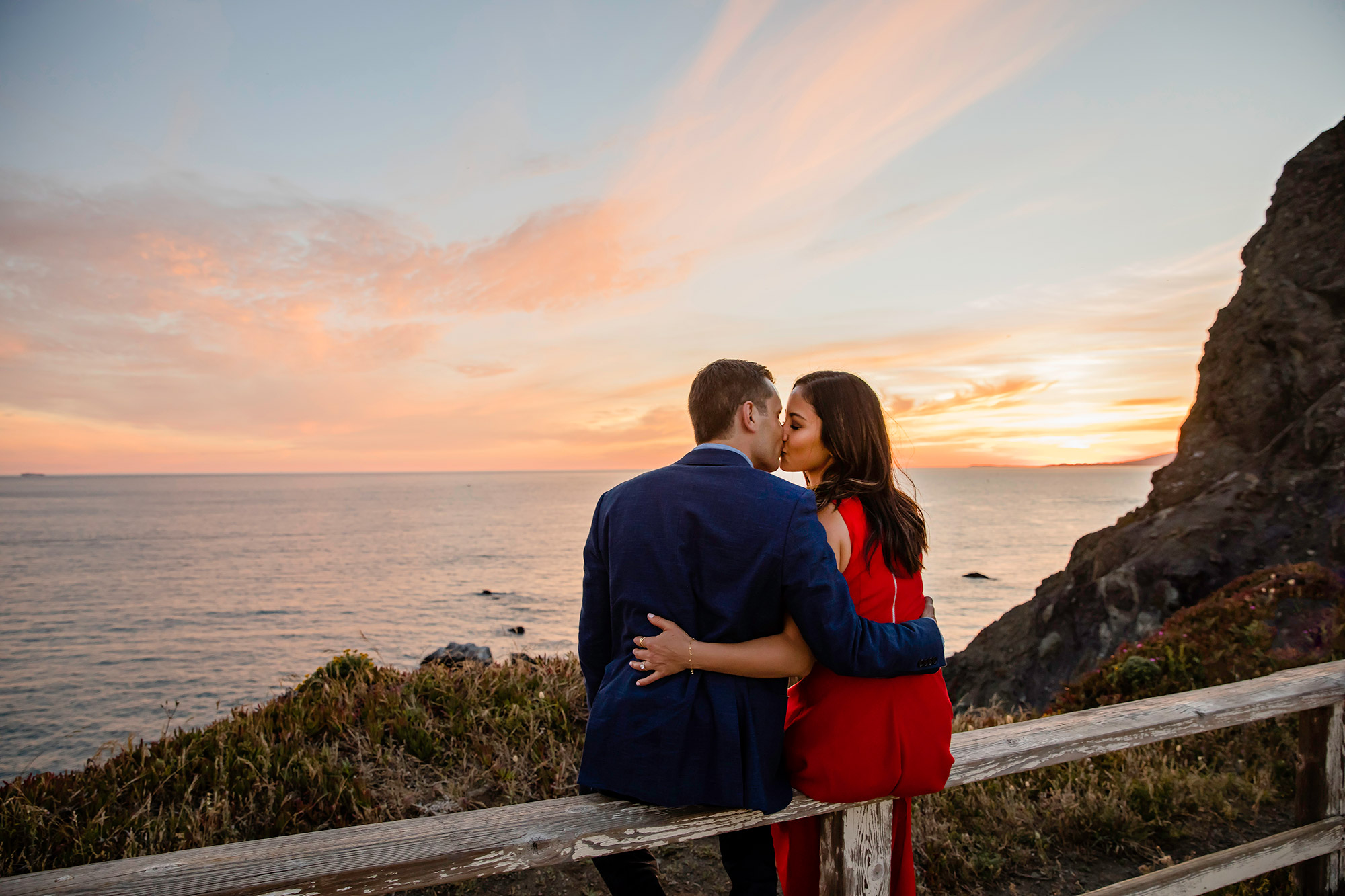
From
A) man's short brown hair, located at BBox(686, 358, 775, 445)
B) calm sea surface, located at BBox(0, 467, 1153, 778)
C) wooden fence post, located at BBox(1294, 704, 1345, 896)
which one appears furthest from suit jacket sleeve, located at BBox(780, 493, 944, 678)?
wooden fence post, located at BBox(1294, 704, 1345, 896)

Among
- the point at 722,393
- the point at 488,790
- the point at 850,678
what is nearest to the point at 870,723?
the point at 850,678

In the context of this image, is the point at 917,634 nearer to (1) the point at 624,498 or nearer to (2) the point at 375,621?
(1) the point at 624,498

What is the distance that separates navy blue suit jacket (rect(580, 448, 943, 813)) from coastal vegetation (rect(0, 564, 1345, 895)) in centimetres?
306

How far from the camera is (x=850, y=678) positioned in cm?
228

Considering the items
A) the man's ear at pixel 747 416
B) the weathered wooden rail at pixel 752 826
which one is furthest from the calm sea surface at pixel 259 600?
the man's ear at pixel 747 416

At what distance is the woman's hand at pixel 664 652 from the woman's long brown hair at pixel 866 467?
68 cm

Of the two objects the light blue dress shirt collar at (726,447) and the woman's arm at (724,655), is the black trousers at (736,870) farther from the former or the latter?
the light blue dress shirt collar at (726,447)

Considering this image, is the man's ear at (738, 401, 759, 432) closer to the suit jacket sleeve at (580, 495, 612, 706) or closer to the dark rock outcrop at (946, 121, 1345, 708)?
the suit jacket sleeve at (580, 495, 612, 706)

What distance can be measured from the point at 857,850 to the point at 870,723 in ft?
1.76

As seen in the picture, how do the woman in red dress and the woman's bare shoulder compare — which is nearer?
the woman in red dress

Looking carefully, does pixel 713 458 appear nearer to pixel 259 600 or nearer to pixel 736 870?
pixel 736 870

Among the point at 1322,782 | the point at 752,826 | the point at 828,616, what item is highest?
the point at 828,616

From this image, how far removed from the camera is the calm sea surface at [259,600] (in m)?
17.4

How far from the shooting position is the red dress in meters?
2.23
